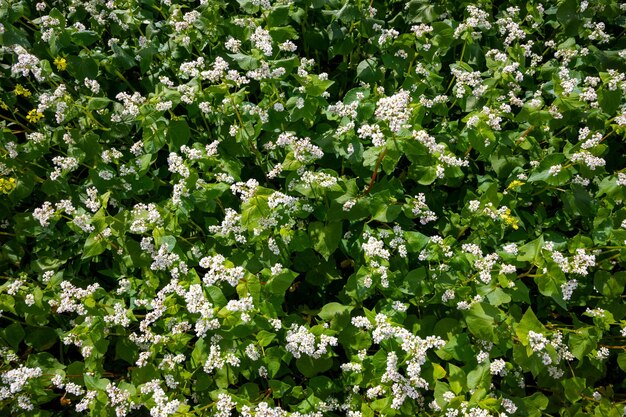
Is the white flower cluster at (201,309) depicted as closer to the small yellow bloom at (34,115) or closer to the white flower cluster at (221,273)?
the white flower cluster at (221,273)

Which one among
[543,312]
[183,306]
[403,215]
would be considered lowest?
[543,312]

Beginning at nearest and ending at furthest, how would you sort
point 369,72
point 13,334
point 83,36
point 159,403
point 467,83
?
point 159,403
point 13,334
point 467,83
point 83,36
point 369,72

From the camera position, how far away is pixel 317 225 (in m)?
3.84

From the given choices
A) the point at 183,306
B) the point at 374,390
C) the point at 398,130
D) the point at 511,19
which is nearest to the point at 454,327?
the point at 374,390

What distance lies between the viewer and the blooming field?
3496 mm

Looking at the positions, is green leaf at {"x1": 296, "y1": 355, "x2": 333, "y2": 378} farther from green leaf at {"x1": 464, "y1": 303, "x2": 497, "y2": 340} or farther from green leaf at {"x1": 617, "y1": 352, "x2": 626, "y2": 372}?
green leaf at {"x1": 617, "y1": 352, "x2": 626, "y2": 372}

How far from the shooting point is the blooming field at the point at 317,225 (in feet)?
11.5

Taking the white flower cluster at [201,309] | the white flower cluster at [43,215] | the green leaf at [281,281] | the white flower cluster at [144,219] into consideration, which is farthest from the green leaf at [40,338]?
the green leaf at [281,281]

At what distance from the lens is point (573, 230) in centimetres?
449

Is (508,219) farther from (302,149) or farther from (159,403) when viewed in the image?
(159,403)

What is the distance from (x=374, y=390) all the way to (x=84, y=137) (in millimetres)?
3115

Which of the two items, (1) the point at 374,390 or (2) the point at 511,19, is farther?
(2) the point at 511,19

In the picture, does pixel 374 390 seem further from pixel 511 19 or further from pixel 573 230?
pixel 511 19

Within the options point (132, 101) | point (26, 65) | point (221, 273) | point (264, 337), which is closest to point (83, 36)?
point (26, 65)
